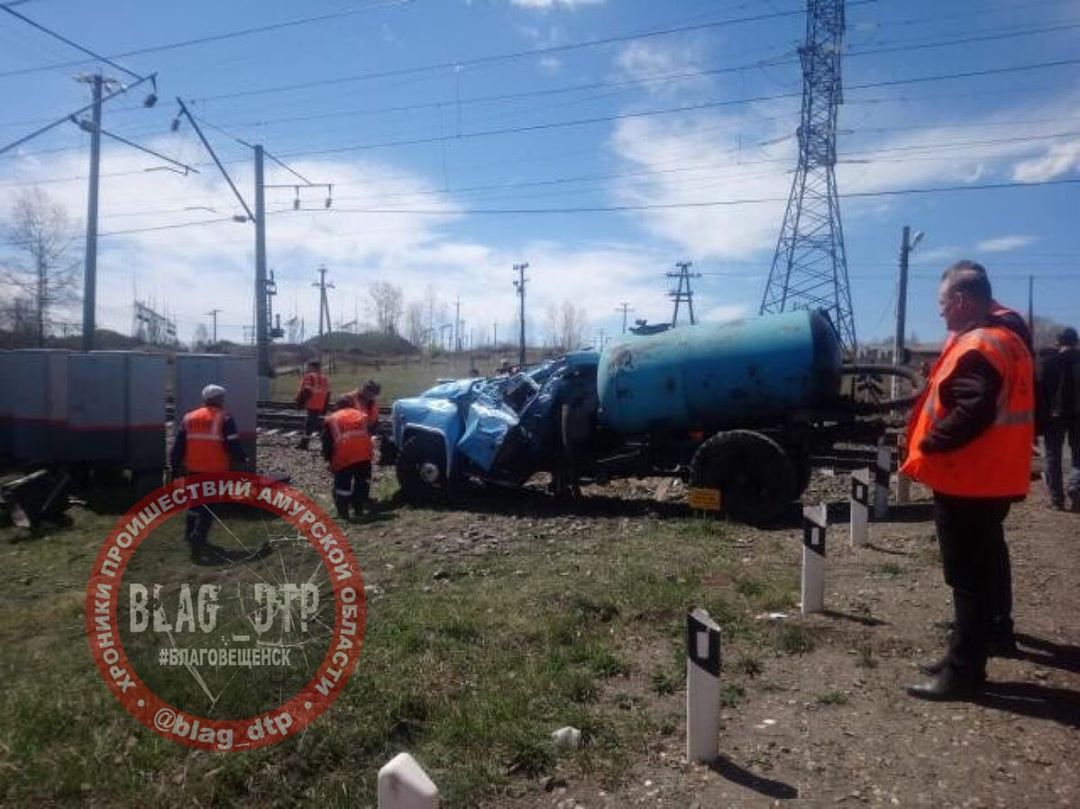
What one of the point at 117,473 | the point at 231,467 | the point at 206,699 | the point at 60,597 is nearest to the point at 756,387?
the point at 231,467

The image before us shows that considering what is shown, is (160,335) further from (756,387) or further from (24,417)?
(756,387)

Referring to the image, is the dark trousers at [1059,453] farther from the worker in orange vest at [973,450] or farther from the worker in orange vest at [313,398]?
the worker in orange vest at [313,398]

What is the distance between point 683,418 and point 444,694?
17.8 ft

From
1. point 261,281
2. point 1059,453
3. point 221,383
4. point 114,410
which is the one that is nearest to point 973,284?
point 1059,453

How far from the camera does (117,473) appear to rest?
1216 cm

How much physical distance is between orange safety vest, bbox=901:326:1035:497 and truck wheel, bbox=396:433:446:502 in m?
7.35

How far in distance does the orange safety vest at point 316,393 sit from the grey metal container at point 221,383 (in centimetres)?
392

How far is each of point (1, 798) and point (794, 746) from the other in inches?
141

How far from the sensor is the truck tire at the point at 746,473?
8430 millimetres

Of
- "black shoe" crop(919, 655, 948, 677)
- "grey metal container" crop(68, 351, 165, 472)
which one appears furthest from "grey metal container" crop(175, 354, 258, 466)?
"black shoe" crop(919, 655, 948, 677)

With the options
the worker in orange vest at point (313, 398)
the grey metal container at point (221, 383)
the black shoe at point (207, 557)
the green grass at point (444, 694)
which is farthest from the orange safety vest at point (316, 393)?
the green grass at point (444, 694)

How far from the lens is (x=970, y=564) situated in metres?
3.77

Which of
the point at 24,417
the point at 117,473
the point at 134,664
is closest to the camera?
the point at 134,664

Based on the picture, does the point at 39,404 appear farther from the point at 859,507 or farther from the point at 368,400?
the point at 859,507
